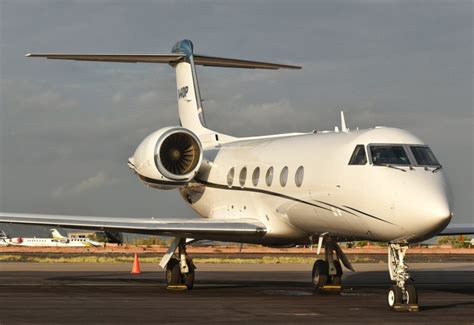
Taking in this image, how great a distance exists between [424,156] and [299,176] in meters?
3.34

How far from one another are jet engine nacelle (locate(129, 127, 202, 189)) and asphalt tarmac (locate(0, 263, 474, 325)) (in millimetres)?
2615

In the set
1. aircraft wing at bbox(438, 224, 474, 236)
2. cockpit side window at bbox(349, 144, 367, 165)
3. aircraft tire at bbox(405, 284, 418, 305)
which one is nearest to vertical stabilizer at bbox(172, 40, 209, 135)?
aircraft wing at bbox(438, 224, 474, 236)

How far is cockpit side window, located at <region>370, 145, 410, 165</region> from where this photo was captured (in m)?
17.3

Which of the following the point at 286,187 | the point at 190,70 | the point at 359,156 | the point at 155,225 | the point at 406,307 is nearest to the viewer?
the point at 406,307

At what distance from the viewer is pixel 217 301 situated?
17984 mm

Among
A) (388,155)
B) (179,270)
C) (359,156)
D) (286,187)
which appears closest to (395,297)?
(388,155)

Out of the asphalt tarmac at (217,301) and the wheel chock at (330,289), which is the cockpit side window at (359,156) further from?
the wheel chock at (330,289)

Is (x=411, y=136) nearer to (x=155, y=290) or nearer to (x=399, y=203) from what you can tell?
(x=399, y=203)

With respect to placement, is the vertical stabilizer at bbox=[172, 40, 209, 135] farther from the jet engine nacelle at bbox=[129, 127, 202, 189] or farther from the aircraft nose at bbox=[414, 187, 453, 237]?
the aircraft nose at bbox=[414, 187, 453, 237]

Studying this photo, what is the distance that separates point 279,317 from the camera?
14703 mm

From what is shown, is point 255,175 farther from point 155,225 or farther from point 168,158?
point 155,225

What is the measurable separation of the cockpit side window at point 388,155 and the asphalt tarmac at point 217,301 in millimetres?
2595

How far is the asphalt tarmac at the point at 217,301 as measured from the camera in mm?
14500

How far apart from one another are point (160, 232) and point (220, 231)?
1.39 metres
